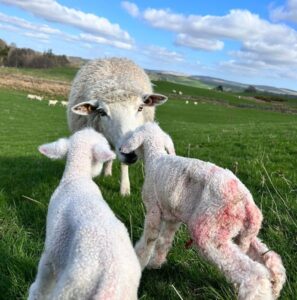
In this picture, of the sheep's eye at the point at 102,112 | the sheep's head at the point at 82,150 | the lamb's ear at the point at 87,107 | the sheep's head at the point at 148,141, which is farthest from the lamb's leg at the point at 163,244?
the lamb's ear at the point at 87,107

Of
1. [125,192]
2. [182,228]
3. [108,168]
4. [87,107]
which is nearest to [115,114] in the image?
[87,107]

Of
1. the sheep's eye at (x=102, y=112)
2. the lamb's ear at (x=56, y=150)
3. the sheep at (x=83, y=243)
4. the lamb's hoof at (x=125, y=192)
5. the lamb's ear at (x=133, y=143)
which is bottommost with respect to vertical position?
the lamb's hoof at (x=125, y=192)

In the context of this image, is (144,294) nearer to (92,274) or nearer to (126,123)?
(92,274)

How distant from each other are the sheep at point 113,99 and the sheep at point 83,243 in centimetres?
234

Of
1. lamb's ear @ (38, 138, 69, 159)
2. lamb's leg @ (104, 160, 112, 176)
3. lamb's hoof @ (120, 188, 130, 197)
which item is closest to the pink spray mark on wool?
lamb's ear @ (38, 138, 69, 159)

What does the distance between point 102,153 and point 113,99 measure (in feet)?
12.4

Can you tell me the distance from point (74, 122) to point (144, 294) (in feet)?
17.7

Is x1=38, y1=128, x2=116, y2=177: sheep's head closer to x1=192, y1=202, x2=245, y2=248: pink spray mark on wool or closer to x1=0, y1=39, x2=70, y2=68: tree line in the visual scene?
x1=192, y1=202, x2=245, y2=248: pink spray mark on wool

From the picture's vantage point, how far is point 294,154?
359 inches

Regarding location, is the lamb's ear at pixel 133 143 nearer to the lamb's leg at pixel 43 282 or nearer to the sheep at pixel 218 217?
the sheep at pixel 218 217

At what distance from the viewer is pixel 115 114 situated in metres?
7.41

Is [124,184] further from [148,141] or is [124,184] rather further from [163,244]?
[163,244]

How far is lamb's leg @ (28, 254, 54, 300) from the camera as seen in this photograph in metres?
3.19

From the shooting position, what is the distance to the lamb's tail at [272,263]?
10.2 feet
